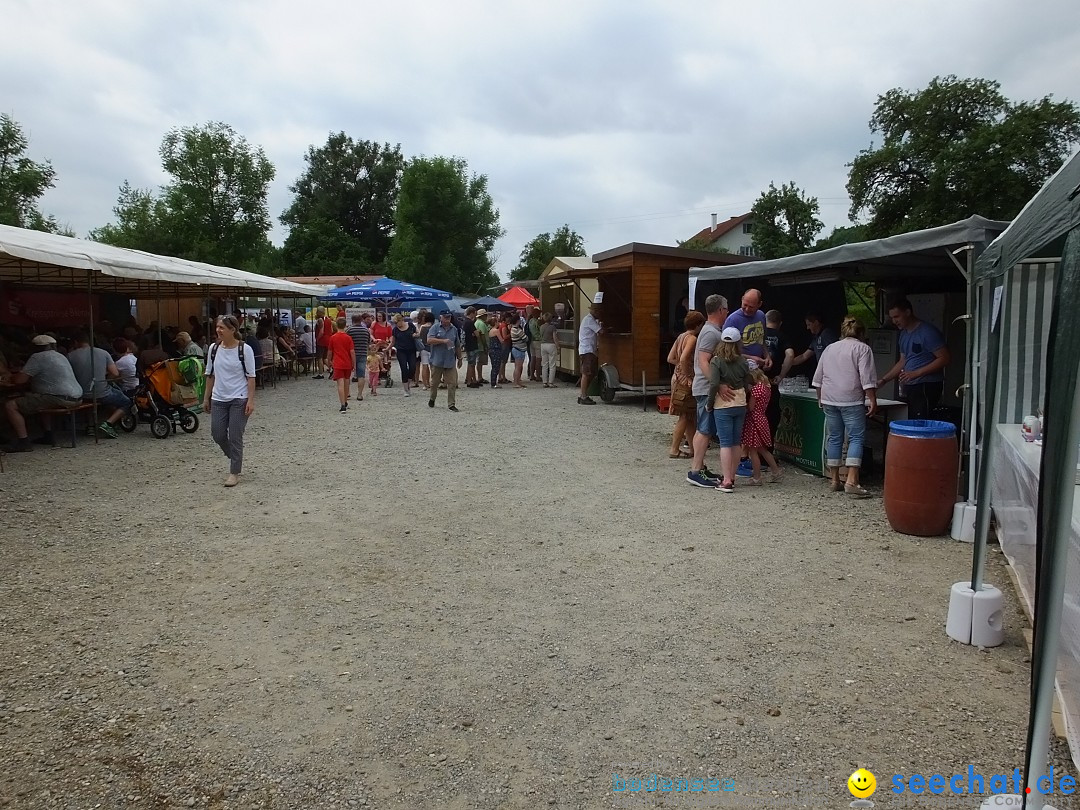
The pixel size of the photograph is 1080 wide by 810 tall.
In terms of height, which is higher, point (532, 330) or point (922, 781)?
point (532, 330)

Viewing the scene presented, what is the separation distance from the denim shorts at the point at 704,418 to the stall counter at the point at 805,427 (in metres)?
1.06

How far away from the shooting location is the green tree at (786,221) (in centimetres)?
4847

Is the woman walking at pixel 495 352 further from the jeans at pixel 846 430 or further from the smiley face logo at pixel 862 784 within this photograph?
the smiley face logo at pixel 862 784

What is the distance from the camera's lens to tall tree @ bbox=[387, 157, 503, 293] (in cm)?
4712

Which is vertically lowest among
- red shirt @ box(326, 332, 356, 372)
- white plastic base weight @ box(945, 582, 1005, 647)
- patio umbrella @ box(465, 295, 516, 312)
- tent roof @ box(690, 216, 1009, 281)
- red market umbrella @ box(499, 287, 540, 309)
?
white plastic base weight @ box(945, 582, 1005, 647)

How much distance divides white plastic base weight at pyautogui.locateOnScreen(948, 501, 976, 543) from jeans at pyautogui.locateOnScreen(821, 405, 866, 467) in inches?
53.5

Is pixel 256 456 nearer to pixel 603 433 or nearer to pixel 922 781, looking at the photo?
pixel 603 433

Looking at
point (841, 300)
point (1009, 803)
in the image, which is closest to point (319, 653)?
point (1009, 803)

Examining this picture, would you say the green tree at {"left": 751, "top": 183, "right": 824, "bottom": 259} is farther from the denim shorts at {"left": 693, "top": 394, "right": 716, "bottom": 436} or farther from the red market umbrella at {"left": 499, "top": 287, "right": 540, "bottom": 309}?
the denim shorts at {"left": 693, "top": 394, "right": 716, "bottom": 436}

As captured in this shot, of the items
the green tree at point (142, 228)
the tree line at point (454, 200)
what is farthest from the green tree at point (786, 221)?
the green tree at point (142, 228)

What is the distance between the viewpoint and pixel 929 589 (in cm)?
485

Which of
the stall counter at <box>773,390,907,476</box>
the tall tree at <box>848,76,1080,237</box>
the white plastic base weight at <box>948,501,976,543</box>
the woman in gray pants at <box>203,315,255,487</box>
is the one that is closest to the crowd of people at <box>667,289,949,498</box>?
the stall counter at <box>773,390,907,476</box>

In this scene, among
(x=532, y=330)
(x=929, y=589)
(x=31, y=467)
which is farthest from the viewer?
(x=532, y=330)

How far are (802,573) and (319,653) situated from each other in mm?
→ 3033
